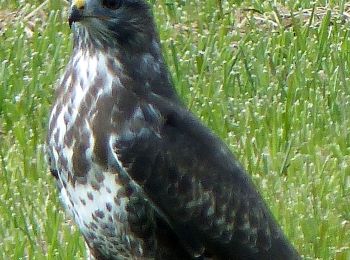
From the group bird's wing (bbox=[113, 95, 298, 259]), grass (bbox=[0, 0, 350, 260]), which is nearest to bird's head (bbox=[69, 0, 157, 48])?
bird's wing (bbox=[113, 95, 298, 259])

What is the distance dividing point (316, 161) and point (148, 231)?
2068 mm

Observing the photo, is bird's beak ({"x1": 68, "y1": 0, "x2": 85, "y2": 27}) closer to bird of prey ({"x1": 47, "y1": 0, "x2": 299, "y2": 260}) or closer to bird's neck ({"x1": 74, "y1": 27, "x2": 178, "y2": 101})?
bird of prey ({"x1": 47, "y1": 0, "x2": 299, "y2": 260})

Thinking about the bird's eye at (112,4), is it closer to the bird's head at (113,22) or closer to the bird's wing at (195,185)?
the bird's head at (113,22)

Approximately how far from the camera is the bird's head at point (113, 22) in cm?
535

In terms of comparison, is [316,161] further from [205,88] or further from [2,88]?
[2,88]

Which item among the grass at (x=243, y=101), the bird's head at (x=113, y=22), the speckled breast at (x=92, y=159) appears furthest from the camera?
the grass at (x=243, y=101)

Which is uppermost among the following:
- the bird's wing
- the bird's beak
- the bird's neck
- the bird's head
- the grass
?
the bird's beak

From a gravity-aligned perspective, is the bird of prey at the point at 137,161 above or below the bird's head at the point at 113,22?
below

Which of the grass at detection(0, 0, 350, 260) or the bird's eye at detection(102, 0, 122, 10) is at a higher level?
the bird's eye at detection(102, 0, 122, 10)

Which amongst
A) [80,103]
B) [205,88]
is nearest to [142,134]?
[80,103]

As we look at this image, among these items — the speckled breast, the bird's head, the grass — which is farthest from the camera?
the grass

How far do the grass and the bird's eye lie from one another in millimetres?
1261

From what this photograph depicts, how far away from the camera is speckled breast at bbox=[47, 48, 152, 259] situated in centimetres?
524

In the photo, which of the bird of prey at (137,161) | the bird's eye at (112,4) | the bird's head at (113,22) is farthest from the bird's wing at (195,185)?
the bird's eye at (112,4)
